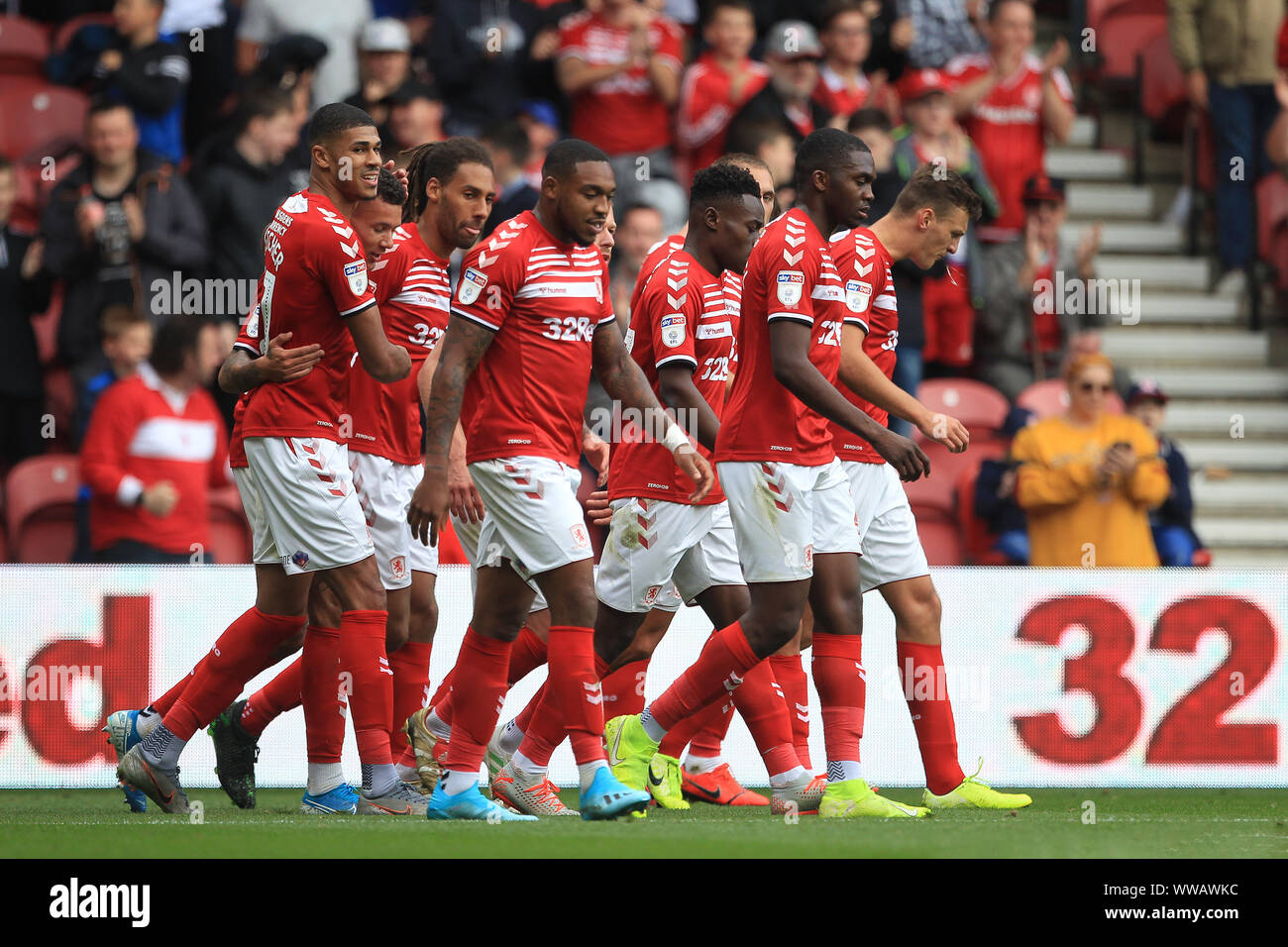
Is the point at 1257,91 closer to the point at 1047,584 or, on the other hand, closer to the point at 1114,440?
the point at 1114,440

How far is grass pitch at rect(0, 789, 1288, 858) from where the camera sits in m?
5.77

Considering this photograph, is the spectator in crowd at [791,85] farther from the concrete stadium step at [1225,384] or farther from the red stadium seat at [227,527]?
the red stadium seat at [227,527]

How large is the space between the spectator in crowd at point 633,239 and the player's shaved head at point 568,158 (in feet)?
A: 13.8

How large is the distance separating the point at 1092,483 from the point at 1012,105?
152 inches

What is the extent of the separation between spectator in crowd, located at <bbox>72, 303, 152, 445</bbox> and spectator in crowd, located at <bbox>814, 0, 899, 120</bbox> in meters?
4.94

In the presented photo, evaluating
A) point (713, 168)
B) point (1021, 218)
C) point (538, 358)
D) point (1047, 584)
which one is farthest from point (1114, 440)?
point (538, 358)

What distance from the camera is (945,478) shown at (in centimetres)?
1166

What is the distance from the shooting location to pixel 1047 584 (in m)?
9.47

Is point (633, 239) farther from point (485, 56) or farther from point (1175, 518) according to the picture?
point (1175, 518)

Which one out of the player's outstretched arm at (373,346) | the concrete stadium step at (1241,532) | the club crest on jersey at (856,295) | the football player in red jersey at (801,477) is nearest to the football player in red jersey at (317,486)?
the player's outstretched arm at (373,346)

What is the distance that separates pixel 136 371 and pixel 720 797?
4.44 m

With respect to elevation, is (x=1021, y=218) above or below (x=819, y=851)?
above

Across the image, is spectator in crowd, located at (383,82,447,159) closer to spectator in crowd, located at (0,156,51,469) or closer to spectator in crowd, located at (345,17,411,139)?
spectator in crowd, located at (345,17,411,139)

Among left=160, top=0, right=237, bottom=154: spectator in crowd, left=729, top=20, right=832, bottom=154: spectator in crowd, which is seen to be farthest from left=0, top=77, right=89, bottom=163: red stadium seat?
left=729, top=20, right=832, bottom=154: spectator in crowd
